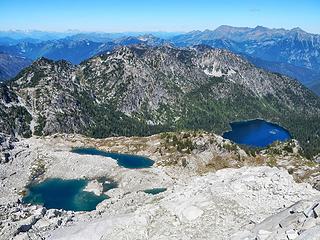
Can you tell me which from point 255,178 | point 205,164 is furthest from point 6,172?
point 255,178

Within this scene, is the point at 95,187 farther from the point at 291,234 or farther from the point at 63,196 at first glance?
the point at 291,234

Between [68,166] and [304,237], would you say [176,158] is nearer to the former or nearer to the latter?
[68,166]

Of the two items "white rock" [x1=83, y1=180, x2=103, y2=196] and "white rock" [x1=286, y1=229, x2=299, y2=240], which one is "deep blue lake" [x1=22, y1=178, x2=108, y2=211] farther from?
"white rock" [x1=286, y1=229, x2=299, y2=240]

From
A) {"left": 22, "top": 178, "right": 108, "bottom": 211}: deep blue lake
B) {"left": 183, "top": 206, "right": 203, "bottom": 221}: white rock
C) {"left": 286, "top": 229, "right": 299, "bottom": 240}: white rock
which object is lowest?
{"left": 22, "top": 178, "right": 108, "bottom": 211}: deep blue lake

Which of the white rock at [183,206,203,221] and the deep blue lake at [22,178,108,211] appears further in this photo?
the deep blue lake at [22,178,108,211]

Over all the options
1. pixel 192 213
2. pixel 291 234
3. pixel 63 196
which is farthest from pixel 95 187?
pixel 291 234

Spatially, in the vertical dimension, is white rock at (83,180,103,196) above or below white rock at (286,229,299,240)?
below

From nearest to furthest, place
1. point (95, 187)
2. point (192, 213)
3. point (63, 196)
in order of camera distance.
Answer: point (192, 213)
point (63, 196)
point (95, 187)

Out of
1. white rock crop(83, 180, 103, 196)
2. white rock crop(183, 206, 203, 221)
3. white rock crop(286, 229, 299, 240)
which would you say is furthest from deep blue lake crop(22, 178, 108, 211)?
white rock crop(286, 229, 299, 240)
